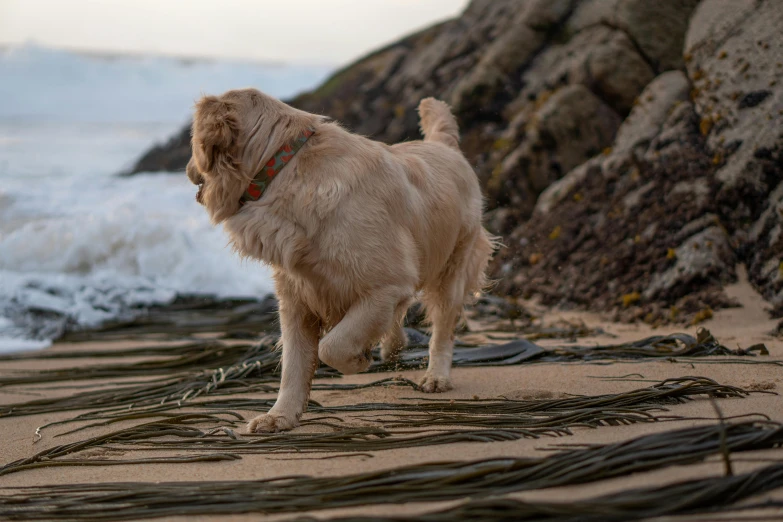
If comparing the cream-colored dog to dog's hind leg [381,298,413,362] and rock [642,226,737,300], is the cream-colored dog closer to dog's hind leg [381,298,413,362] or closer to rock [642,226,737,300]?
dog's hind leg [381,298,413,362]

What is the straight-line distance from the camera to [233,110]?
449cm

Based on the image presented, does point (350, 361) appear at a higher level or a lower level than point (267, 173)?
lower

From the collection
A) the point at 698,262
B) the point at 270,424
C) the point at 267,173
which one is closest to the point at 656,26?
the point at 698,262

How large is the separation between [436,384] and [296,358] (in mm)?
1132

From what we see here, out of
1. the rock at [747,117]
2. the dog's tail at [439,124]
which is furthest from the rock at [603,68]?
the dog's tail at [439,124]

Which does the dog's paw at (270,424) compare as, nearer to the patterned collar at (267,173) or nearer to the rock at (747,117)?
the patterned collar at (267,173)

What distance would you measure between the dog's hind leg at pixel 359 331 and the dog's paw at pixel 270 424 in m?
0.43

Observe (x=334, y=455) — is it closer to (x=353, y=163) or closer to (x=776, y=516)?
(x=353, y=163)

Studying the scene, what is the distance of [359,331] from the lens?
4.33 metres

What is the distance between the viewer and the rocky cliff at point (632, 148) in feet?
25.0

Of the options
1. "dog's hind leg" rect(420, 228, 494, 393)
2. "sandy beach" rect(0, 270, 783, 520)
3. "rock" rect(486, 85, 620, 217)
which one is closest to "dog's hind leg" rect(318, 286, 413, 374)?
"sandy beach" rect(0, 270, 783, 520)

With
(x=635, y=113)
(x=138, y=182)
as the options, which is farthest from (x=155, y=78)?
(x=635, y=113)

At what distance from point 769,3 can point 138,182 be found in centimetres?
1746

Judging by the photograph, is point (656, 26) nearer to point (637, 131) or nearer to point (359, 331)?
point (637, 131)
